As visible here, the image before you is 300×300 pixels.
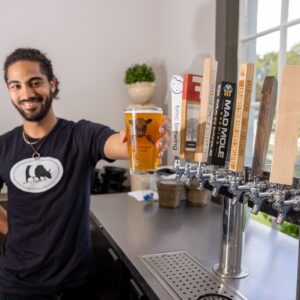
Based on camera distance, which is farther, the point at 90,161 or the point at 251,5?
the point at 251,5

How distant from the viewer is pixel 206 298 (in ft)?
2.95

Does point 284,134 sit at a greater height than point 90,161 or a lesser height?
greater

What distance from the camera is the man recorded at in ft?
4.05

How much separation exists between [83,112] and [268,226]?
167 cm

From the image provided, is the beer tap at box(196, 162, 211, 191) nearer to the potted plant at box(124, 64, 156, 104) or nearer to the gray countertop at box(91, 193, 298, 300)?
the gray countertop at box(91, 193, 298, 300)

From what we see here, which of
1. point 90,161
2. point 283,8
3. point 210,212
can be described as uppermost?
point 283,8

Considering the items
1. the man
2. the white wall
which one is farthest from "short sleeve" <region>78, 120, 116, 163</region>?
the white wall

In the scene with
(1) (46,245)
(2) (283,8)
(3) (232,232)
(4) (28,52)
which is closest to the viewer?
(3) (232,232)

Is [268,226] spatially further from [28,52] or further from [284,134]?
[28,52]

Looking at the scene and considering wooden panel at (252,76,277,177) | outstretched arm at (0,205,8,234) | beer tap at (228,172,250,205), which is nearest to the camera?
wooden panel at (252,76,277,177)

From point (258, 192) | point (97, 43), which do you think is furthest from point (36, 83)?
point (97, 43)

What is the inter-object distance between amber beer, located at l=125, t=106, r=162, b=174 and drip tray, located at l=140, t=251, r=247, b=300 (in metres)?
0.36

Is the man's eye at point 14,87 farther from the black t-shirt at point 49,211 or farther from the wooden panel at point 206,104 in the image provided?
the wooden panel at point 206,104

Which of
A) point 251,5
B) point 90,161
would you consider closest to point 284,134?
point 90,161
